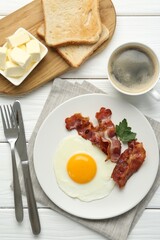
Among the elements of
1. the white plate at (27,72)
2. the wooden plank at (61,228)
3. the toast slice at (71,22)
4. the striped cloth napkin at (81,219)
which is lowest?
the wooden plank at (61,228)

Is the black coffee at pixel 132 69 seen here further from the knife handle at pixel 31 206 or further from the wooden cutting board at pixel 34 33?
the knife handle at pixel 31 206

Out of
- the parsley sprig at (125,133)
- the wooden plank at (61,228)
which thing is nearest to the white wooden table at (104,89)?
the wooden plank at (61,228)

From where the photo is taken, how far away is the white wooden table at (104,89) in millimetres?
2334

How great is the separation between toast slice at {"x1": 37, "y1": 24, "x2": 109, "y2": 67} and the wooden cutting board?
0.02m

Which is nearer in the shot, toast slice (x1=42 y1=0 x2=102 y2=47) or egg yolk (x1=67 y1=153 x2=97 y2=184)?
egg yolk (x1=67 y1=153 x2=97 y2=184)

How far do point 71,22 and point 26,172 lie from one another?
68 cm

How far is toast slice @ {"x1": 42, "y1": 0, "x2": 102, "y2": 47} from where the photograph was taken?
241cm

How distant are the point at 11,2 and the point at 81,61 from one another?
417mm

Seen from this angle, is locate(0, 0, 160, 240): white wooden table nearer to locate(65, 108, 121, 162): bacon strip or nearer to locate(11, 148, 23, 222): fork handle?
locate(11, 148, 23, 222): fork handle

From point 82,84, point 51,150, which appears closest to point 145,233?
point 51,150

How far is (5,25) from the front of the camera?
96.1 inches

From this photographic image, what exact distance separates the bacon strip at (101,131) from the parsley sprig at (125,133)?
0.03 meters

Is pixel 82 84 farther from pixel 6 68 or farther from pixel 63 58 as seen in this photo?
pixel 6 68

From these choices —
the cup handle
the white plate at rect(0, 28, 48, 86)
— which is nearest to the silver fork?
the white plate at rect(0, 28, 48, 86)
